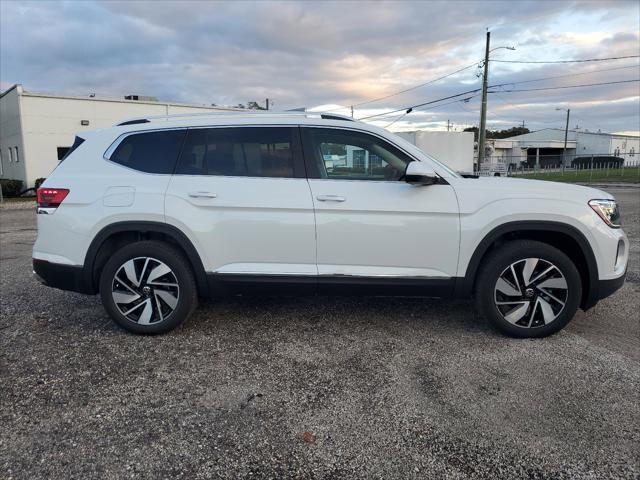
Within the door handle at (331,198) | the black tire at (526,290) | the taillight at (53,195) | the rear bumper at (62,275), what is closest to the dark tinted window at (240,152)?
the door handle at (331,198)

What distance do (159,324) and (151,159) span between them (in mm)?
1423

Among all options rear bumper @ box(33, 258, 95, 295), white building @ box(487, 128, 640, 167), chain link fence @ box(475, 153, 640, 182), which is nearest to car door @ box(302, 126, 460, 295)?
rear bumper @ box(33, 258, 95, 295)

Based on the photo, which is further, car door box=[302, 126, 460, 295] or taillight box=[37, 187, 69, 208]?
taillight box=[37, 187, 69, 208]

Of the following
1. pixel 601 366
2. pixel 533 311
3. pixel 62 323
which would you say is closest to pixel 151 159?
pixel 62 323

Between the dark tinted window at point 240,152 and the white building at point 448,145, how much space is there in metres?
21.8

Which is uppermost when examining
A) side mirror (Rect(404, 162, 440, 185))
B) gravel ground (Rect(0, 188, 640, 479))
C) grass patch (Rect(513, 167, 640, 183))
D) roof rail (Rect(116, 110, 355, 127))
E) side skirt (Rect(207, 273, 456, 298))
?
roof rail (Rect(116, 110, 355, 127))

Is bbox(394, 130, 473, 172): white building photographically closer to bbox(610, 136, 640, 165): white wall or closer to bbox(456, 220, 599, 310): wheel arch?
bbox(456, 220, 599, 310): wheel arch

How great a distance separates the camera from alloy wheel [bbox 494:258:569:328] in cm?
403

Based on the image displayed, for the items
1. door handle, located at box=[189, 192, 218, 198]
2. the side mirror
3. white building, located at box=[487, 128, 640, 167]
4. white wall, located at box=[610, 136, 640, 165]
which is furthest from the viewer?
white wall, located at box=[610, 136, 640, 165]

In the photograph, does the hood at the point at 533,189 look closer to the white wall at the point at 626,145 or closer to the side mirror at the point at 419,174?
the side mirror at the point at 419,174

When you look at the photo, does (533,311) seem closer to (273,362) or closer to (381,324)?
(381,324)

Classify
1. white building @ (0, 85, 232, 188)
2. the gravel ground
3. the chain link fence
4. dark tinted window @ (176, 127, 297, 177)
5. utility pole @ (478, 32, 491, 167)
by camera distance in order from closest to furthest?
the gravel ground, dark tinted window @ (176, 127, 297, 177), white building @ (0, 85, 232, 188), utility pole @ (478, 32, 491, 167), the chain link fence

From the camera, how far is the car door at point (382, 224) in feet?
13.1

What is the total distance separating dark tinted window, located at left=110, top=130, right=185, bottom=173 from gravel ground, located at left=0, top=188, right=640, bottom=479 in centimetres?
148
